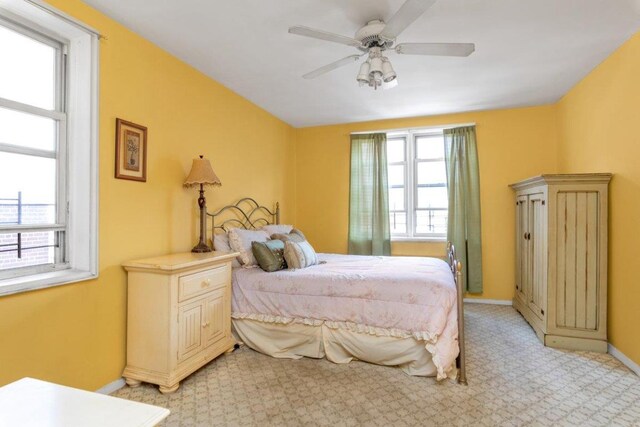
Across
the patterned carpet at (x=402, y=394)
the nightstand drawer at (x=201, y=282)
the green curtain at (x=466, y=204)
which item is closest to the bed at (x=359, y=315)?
the patterned carpet at (x=402, y=394)

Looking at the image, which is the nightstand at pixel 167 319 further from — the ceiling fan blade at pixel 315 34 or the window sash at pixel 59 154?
the ceiling fan blade at pixel 315 34

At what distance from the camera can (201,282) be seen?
2.49m

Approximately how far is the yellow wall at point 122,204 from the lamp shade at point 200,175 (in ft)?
0.49

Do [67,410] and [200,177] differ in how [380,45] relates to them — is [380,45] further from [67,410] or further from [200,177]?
[67,410]

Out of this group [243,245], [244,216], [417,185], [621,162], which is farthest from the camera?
[417,185]

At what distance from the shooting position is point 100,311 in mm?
2213

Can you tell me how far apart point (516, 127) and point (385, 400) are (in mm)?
3767

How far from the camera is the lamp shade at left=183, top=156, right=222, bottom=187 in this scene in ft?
9.30

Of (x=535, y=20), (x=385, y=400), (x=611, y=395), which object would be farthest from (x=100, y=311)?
(x=535, y=20)

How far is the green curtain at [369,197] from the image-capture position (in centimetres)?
470

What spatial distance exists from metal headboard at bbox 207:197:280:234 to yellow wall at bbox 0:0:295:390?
15 centimetres

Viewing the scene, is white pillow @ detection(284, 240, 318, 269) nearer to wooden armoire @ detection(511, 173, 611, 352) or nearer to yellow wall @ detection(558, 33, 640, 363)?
wooden armoire @ detection(511, 173, 611, 352)

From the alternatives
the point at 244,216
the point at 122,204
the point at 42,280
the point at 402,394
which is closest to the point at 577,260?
the point at 402,394

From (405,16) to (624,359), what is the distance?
10.1ft
